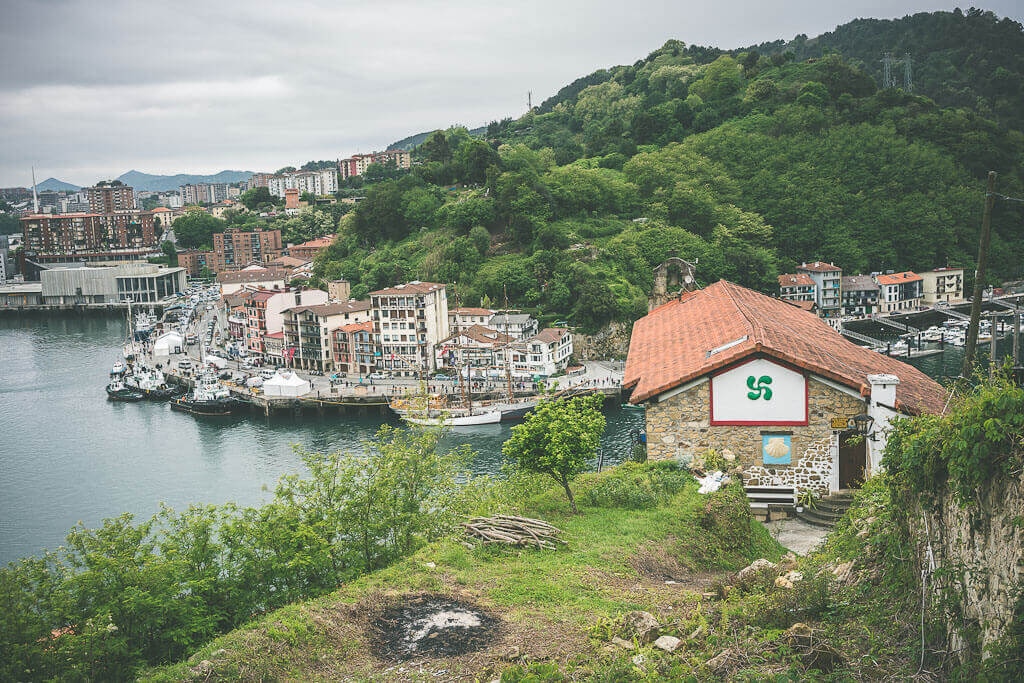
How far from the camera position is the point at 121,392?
166 feet

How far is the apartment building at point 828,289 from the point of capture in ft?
210

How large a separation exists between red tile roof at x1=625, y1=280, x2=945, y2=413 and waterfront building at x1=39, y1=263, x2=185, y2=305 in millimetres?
91892

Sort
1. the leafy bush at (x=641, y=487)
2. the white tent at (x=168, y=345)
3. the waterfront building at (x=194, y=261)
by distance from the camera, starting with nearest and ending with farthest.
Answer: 1. the leafy bush at (x=641, y=487)
2. the white tent at (x=168, y=345)
3. the waterfront building at (x=194, y=261)

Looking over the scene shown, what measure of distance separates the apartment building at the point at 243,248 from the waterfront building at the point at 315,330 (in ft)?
172

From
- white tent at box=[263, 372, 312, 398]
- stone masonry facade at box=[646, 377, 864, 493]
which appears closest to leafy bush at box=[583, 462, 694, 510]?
stone masonry facade at box=[646, 377, 864, 493]

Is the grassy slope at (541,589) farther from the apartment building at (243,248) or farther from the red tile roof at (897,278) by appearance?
the apartment building at (243,248)

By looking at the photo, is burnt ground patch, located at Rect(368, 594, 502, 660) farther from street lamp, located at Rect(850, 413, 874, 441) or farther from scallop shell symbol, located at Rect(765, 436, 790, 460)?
street lamp, located at Rect(850, 413, 874, 441)

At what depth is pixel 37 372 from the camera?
5859 cm

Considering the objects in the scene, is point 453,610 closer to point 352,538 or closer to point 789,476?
point 352,538

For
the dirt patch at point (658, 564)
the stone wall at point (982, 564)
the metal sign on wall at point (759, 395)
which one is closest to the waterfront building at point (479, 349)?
the metal sign on wall at point (759, 395)

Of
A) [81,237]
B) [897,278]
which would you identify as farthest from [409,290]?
[81,237]

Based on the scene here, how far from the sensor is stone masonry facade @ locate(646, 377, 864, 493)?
398 inches

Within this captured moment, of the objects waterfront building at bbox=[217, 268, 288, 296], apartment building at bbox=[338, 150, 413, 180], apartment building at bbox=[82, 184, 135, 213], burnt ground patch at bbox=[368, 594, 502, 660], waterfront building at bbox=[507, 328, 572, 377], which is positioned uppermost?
apartment building at bbox=[338, 150, 413, 180]

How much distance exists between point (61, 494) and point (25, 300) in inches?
3046
